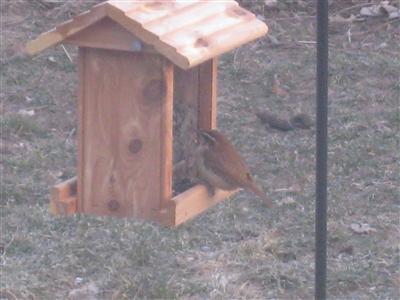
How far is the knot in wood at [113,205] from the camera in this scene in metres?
3.14

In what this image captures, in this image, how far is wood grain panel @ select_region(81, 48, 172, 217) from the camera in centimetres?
301

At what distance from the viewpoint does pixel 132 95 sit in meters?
3.02

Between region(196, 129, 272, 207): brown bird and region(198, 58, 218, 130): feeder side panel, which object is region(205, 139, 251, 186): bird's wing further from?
region(198, 58, 218, 130): feeder side panel

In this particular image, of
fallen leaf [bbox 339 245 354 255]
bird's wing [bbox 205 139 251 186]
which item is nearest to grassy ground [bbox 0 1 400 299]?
fallen leaf [bbox 339 245 354 255]

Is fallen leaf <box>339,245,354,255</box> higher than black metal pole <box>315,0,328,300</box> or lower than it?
lower

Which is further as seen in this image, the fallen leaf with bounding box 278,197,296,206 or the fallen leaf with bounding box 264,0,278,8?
the fallen leaf with bounding box 264,0,278,8

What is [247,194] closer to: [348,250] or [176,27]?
[348,250]

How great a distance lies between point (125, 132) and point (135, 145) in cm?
5

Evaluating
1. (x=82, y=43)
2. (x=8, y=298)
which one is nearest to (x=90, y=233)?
(x=8, y=298)

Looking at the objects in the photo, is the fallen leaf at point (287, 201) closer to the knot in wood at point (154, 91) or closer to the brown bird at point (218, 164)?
the brown bird at point (218, 164)

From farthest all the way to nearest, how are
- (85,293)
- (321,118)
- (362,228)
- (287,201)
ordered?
(287,201), (362,228), (85,293), (321,118)

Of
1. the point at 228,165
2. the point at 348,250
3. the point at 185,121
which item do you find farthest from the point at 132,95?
the point at 348,250

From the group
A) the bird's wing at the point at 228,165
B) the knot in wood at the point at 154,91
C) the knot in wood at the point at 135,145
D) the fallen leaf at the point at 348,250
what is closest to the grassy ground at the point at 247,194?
the fallen leaf at the point at 348,250

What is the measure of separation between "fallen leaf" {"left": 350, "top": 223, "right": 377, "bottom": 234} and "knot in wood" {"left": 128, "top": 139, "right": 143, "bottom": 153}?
2302mm
